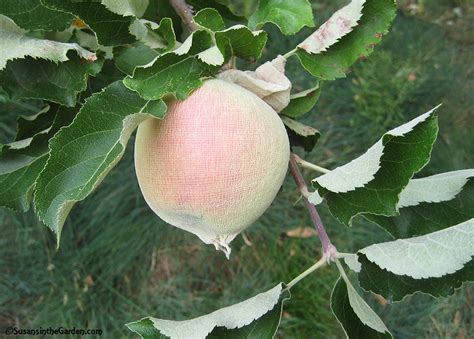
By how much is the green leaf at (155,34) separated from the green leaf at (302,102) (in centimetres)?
17

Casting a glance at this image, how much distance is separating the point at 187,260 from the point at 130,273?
0.54 feet

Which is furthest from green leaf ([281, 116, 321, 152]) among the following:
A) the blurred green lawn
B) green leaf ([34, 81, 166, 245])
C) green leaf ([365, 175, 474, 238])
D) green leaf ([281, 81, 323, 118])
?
the blurred green lawn

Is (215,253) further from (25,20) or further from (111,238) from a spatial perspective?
(25,20)

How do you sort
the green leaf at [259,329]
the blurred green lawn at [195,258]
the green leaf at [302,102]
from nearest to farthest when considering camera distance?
the green leaf at [259,329] < the green leaf at [302,102] < the blurred green lawn at [195,258]

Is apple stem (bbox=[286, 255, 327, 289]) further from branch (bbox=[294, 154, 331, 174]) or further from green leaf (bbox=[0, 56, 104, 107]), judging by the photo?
green leaf (bbox=[0, 56, 104, 107])

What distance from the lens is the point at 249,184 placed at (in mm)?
543

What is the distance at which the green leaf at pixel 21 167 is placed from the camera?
0.64m

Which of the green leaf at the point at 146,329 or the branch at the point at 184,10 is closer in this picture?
the green leaf at the point at 146,329

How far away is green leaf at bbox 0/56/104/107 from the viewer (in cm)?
59

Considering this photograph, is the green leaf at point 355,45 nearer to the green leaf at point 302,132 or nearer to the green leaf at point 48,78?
the green leaf at point 302,132

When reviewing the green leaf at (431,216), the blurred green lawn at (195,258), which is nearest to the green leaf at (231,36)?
the green leaf at (431,216)

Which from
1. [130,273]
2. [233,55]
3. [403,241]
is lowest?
[130,273]

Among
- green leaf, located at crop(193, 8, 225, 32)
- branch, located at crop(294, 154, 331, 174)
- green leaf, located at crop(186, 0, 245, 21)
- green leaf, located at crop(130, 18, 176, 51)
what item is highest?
green leaf, located at crop(193, 8, 225, 32)

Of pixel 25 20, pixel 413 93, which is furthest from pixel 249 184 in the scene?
pixel 413 93
